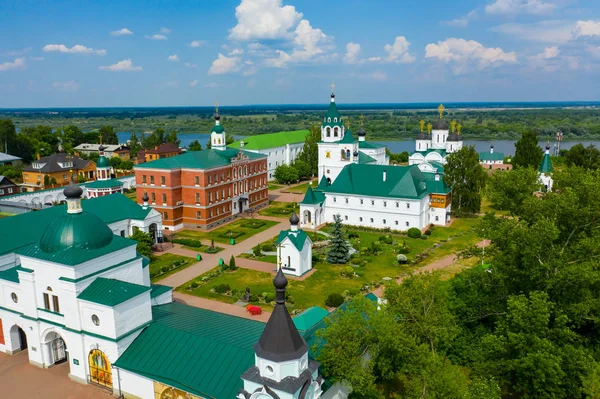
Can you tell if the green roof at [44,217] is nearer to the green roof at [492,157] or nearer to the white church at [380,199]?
the white church at [380,199]

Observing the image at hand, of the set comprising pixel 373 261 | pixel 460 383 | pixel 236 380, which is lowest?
pixel 373 261

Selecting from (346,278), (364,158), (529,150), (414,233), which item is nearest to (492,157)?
(529,150)

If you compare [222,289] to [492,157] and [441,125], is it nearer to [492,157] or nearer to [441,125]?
[441,125]

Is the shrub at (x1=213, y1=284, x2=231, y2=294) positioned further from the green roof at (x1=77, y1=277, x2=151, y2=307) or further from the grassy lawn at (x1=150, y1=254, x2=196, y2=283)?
the green roof at (x1=77, y1=277, x2=151, y2=307)

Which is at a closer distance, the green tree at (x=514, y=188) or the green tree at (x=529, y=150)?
the green tree at (x=514, y=188)

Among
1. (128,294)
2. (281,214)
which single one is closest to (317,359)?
(128,294)

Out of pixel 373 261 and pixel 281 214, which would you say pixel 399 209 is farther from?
pixel 281 214

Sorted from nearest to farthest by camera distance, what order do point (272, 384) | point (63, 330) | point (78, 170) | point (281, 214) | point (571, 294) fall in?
point (272, 384), point (571, 294), point (63, 330), point (281, 214), point (78, 170)

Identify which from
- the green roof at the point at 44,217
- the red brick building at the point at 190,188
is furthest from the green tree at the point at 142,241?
the red brick building at the point at 190,188
